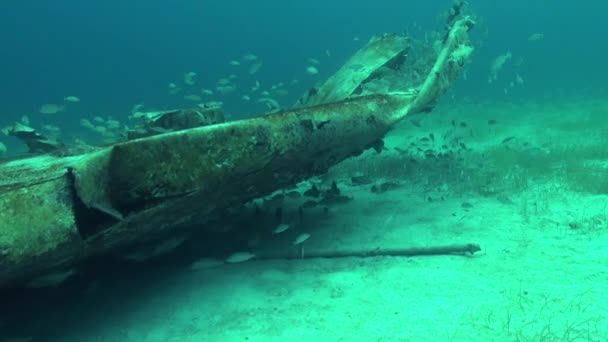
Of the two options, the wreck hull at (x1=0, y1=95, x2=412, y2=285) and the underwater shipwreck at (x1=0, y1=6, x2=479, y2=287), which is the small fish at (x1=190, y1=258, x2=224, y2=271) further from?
the wreck hull at (x1=0, y1=95, x2=412, y2=285)

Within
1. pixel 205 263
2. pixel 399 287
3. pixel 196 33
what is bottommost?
pixel 399 287

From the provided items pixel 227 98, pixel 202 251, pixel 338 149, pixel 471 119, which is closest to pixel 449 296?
pixel 338 149

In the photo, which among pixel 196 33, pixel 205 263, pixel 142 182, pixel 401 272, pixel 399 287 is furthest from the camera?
pixel 196 33

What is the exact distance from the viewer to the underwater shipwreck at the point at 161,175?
4.05 metres

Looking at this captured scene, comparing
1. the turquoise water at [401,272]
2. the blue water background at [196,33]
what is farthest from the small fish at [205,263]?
the blue water background at [196,33]

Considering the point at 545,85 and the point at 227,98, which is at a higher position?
the point at 227,98

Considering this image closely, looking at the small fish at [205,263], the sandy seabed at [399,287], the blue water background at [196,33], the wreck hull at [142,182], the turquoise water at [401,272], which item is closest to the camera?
the wreck hull at [142,182]

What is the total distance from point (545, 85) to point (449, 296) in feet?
131

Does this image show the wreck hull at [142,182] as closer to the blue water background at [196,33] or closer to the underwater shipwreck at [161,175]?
the underwater shipwreck at [161,175]

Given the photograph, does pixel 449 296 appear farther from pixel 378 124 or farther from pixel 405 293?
pixel 378 124

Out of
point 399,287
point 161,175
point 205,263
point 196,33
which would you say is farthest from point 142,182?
point 196,33

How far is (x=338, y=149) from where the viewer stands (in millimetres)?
6758

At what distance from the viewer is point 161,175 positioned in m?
4.51

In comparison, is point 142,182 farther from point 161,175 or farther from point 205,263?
point 205,263
